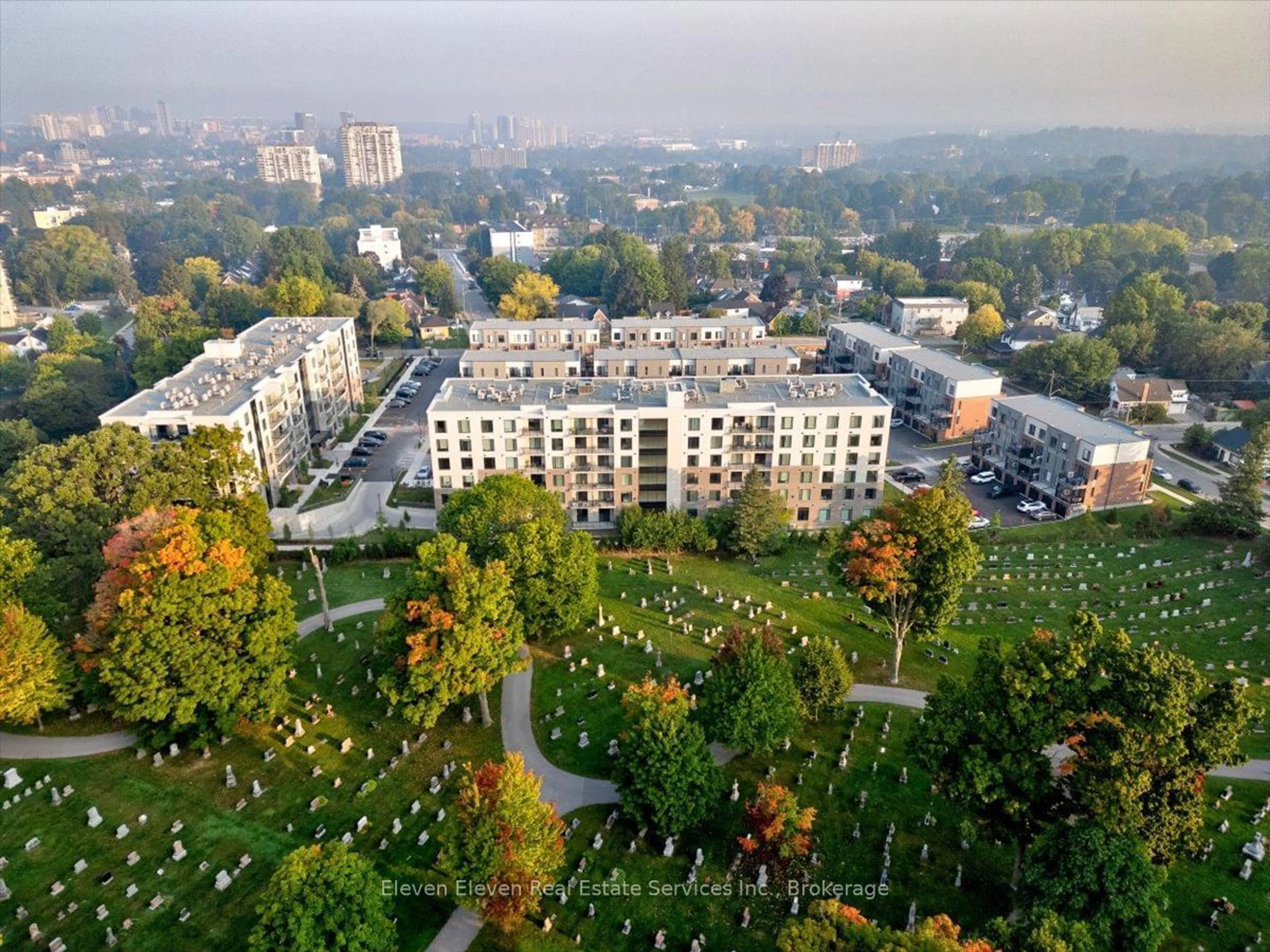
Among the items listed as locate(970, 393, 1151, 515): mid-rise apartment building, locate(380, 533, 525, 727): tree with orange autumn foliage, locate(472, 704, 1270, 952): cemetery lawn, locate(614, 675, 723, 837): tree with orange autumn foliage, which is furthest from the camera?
locate(970, 393, 1151, 515): mid-rise apartment building

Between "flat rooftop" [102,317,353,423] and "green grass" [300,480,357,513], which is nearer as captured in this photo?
"flat rooftop" [102,317,353,423]

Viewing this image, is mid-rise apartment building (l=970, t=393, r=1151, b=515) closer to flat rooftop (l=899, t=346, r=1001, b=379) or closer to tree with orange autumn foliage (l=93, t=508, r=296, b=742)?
flat rooftop (l=899, t=346, r=1001, b=379)

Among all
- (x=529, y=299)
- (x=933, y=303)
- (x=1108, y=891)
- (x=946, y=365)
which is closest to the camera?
(x=1108, y=891)

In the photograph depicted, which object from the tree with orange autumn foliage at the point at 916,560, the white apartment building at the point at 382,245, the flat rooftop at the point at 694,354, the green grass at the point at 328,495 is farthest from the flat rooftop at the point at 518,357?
the white apartment building at the point at 382,245

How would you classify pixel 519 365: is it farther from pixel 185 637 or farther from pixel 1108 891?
pixel 1108 891

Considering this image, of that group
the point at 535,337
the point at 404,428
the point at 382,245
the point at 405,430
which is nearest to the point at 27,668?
the point at 405,430

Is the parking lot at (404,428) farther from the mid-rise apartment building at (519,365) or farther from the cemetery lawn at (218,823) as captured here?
the cemetery lawn at (218,823)

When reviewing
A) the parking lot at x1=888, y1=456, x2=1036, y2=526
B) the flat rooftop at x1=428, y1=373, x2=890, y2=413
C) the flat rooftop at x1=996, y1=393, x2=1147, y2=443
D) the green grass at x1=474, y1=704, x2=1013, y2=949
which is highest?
the flat rooftop at x1=428, y1=373, x2=890, y2=413

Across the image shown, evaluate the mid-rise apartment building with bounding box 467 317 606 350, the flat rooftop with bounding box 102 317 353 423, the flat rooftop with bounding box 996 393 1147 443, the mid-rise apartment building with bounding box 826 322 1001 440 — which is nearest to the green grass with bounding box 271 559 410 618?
the flat rooftop with bounding box 102 317 353 423
